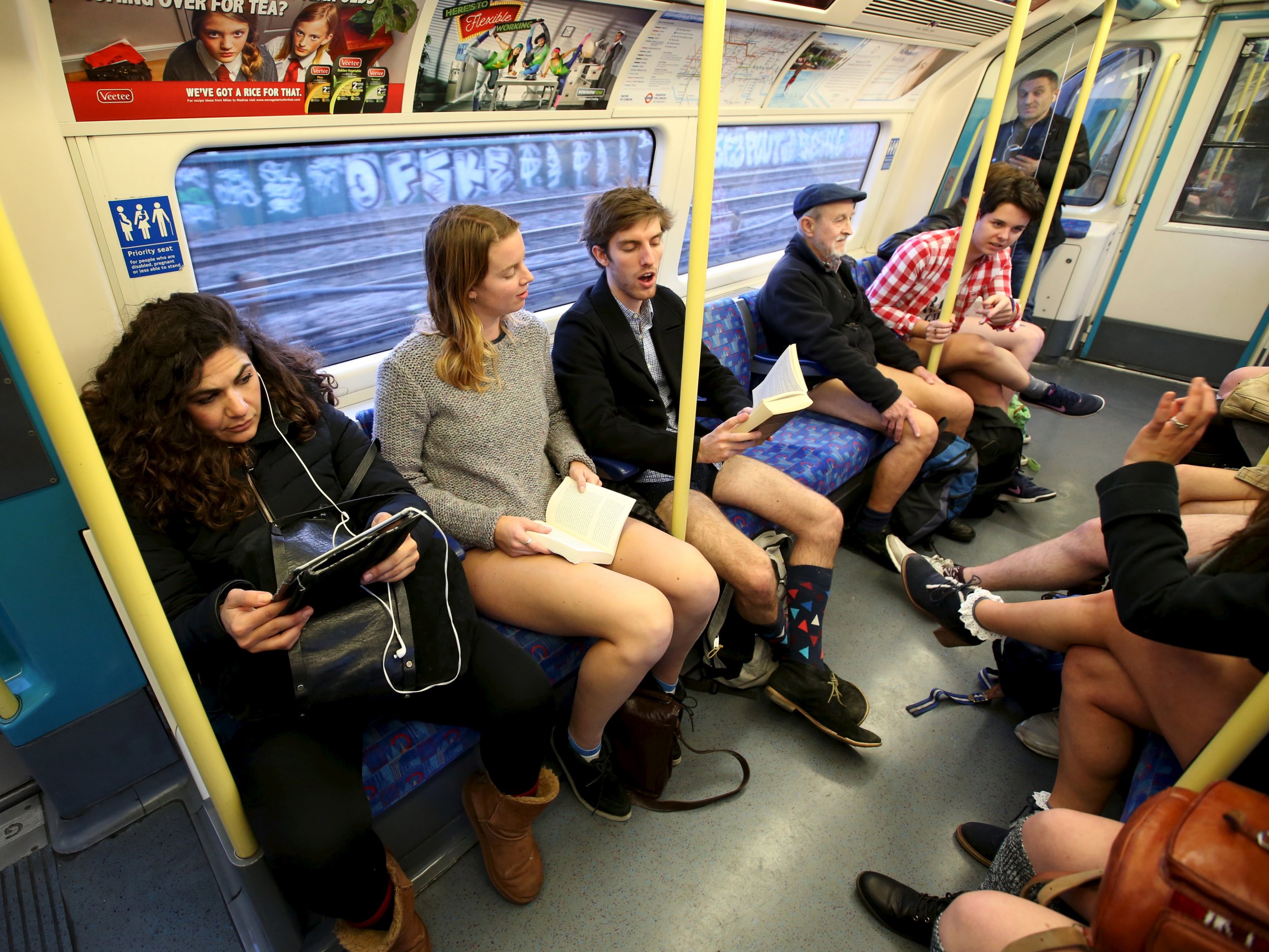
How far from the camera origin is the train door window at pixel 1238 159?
5062 mm

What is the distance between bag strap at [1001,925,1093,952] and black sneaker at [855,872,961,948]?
2.68 feet

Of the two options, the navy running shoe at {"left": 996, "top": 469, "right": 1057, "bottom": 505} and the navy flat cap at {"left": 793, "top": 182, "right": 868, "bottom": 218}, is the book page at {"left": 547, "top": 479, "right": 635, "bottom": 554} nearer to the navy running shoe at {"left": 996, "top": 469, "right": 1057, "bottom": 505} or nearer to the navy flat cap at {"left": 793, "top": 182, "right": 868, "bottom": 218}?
the navy flat cap at {"left": 793, "top": 182, "right": 868, "bottom": 218}

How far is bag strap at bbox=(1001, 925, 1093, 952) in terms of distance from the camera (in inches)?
42.8

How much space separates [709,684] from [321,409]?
168 cm

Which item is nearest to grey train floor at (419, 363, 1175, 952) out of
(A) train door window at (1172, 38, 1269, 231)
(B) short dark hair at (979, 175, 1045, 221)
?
(B) short dark hair at (979, 175, 1045, 221)

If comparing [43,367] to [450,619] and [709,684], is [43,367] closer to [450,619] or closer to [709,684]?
[450,619]

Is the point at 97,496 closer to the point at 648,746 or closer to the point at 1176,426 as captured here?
the point at 648,746

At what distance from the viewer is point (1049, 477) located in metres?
4.30

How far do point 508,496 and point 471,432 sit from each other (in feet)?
0.78

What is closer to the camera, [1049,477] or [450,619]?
[450,619]

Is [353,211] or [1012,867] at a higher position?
[353,211]

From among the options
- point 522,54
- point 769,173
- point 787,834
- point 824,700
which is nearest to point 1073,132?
point 769,173

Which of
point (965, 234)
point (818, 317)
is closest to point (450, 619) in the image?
point (818, 317)

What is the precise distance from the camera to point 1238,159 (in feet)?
17.3
